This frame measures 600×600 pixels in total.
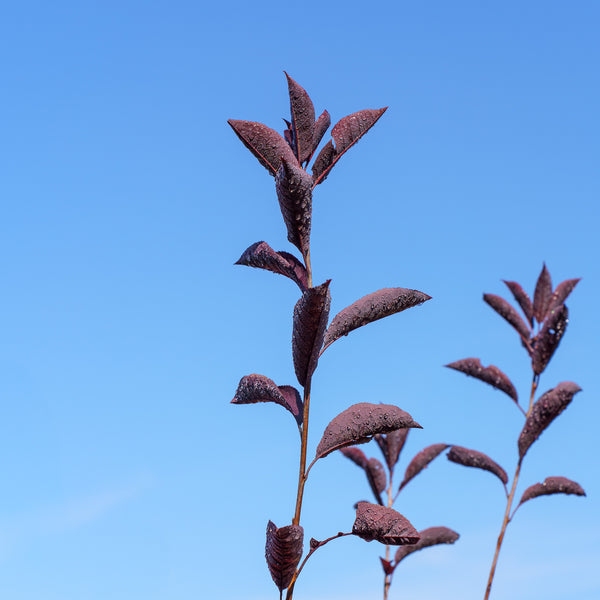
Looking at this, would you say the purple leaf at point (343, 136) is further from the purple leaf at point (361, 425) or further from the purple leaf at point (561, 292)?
Answer: the purple leaf at point (561, 292)

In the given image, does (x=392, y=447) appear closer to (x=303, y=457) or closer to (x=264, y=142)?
(x=303, y=457)

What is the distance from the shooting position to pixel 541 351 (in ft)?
18.5

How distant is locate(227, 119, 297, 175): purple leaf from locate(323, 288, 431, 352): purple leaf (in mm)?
762

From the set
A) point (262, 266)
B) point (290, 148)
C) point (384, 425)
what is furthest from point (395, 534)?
point (290, 148)

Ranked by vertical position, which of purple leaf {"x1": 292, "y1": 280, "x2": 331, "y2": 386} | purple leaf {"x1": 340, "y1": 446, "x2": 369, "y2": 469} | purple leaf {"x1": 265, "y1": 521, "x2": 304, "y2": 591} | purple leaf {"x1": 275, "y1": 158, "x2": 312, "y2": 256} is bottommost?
purple leaf {"x1": 265, "y1": 521, "x2": 304, "y2": 591}

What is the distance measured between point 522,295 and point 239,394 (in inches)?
151

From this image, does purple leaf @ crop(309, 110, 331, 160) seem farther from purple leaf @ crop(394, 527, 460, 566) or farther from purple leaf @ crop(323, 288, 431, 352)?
purple leaf @ crop(394, 527, 460, 566)

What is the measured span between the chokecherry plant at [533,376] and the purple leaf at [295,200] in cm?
318

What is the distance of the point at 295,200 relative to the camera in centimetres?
294

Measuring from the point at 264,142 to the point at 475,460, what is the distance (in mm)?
3692

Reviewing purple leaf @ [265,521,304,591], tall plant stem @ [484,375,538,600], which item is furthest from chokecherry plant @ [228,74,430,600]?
tall plant stem @ [484,375,538,600]

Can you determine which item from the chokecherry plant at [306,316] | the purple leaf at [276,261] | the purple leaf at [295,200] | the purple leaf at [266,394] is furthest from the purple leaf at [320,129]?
the purple leaf at [266,394]

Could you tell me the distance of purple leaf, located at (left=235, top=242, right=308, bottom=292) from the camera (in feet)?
10.1

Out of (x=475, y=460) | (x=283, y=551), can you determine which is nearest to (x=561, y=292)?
(x=475, y=460)
